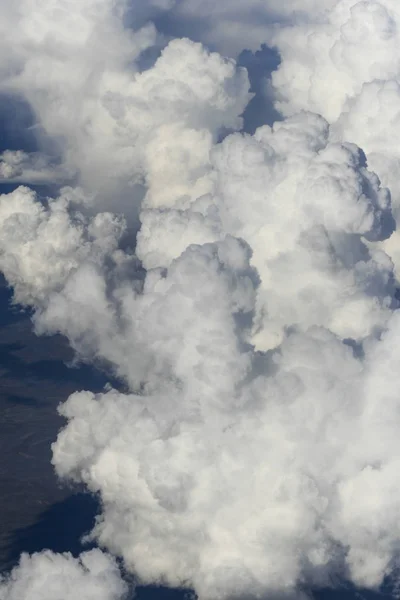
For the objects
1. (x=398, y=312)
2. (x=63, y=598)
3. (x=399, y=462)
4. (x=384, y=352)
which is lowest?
(x=63, y=598)

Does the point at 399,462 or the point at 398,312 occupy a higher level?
the point at 398,312

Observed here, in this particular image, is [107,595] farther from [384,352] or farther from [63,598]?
[384,352]

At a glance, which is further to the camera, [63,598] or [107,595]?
[107,595]

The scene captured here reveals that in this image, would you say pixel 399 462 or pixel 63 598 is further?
pixel 399 462

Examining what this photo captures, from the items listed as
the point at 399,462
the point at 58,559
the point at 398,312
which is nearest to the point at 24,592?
the point at 58,559

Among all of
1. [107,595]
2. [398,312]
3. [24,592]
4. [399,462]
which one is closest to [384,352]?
[398,312]

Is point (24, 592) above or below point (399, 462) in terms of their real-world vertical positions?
below

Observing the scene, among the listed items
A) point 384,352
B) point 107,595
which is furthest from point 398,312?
point 107,595

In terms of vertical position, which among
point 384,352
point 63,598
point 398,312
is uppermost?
point 398,312

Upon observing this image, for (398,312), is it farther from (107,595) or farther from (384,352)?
(107,595)
